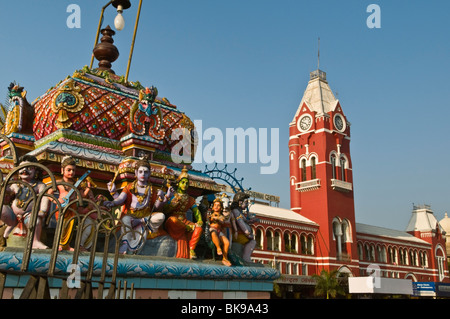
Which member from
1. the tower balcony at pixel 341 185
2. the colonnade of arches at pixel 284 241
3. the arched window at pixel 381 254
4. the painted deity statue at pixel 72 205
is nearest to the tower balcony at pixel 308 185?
the tower balcony at pixel 341 185

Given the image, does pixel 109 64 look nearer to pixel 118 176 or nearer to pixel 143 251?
pixel 118 176

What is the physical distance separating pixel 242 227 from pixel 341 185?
35.9 meters

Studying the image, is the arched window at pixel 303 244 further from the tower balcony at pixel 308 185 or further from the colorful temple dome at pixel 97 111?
the colorful temple dome at pixel 97 111

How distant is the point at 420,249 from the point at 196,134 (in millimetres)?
46710

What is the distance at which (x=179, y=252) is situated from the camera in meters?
7.69

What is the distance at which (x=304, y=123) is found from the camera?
44688mm

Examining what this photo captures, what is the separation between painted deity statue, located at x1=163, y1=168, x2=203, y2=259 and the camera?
25.3 feet

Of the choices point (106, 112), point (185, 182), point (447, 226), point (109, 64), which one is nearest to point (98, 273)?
point (185, 182)

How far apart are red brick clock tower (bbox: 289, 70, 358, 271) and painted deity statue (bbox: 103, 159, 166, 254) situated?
113ft

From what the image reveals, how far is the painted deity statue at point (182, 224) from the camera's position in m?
7.70

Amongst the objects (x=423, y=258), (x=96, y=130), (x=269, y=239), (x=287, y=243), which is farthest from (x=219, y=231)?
(x=423, y=258)

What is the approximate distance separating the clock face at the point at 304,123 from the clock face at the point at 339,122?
8.27ft

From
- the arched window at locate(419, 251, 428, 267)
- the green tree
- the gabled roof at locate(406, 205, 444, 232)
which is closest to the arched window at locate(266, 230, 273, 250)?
the green tree
